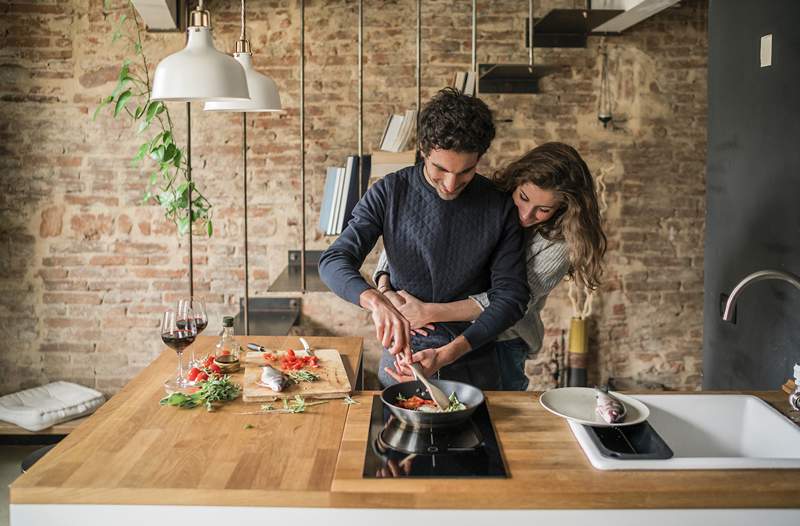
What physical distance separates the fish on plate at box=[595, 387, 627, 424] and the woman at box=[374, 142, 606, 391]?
22.6 inches

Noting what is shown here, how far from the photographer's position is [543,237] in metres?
2.53

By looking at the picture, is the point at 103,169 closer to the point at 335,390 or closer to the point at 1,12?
the point at 1,12

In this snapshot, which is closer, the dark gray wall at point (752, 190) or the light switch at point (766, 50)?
the dark gray wall at point (752, 190)

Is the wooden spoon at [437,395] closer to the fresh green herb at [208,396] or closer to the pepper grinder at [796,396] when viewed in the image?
the fresh green herb at [208,396]

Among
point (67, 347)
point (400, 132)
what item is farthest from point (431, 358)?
point (67, 347)

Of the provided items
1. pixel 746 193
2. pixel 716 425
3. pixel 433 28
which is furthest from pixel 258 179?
pixel 716 425

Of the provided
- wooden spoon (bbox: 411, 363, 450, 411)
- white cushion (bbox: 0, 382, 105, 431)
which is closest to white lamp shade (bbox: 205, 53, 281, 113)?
wooden spoon (bbox: 411, 363, 450, 411)

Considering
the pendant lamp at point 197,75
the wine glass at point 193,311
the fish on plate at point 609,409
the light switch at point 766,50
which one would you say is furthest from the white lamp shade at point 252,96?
the light switch at point 766,50

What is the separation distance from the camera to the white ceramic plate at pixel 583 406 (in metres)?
1.87

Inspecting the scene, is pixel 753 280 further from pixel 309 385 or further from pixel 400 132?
pixel 400 132

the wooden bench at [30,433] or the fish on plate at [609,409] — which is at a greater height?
the fish on plate at [609,409]

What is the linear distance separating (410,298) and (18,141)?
3.13 metres

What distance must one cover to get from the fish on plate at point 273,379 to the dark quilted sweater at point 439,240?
355 millimetres

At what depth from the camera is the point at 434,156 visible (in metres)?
2.30
